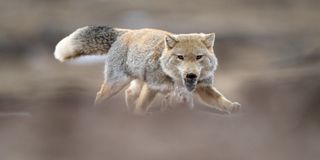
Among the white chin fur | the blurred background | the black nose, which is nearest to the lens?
the black nose

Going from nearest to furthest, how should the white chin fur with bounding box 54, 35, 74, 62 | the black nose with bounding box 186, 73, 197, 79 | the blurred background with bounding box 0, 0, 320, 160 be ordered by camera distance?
1. the black nose with bounding box 186, 73, 197, 79
2. the blurred background with bounding box 0, 0, 320, 160
3. the white chin fur with bounding box 54, 35, 74, 62

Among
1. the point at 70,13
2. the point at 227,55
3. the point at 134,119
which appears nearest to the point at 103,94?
the point at 134,119

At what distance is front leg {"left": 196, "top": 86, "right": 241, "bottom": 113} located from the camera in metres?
2.20

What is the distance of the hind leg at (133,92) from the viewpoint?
2.25m

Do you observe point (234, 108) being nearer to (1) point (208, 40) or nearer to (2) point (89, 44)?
(1) point (208, 40)

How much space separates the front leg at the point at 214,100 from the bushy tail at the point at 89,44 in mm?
289

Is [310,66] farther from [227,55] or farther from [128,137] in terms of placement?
[128,137]

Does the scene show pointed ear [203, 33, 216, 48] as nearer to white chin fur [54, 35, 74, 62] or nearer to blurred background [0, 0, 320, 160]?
blurred background [0, 0, 320, 160]

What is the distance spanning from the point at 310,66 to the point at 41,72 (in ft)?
4.57

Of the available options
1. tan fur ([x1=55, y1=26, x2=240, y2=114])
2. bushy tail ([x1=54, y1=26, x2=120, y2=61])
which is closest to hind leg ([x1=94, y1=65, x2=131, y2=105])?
tan fur ([x1=55, y1=26, x2=240, y2=114])

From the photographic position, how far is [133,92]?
2275mm

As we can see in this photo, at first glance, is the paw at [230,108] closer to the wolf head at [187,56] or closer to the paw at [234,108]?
the paw at [234,108]

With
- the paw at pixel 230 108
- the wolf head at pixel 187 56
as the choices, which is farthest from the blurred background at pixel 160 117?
the wolf head at pixel 187 56

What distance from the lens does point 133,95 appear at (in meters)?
2.27
